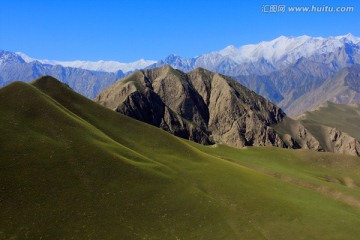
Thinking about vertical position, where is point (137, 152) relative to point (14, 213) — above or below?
above

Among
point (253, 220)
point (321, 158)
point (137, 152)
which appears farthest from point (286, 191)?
point (321, 158)

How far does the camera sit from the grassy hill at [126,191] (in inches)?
2261

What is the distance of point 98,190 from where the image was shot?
213 feet

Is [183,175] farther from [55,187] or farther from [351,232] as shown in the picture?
[351,232]

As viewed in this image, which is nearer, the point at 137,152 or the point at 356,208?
the point at 356,208

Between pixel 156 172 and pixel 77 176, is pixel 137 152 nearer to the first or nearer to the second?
pixel 156 172

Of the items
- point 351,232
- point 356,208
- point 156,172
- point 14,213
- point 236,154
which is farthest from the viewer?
point 236,154

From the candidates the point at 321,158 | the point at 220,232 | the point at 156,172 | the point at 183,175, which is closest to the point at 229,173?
the point at 183,175

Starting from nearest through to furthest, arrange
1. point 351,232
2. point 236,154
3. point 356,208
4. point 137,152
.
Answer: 1. point 351,232
2. point 356,208
3. point 137,152
4. point 236,154

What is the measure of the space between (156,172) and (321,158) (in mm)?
87468

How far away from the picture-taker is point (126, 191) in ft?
218

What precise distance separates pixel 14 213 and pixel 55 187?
26.5 ft

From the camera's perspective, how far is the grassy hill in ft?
188

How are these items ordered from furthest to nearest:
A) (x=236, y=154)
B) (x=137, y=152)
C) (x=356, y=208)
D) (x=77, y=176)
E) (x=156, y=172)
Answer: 1. (x=236, y=154)
2. (x=137, y=152)
3. (x=356, y=208)
4. (x=156, y=172)
5. (x=77, y=176)
